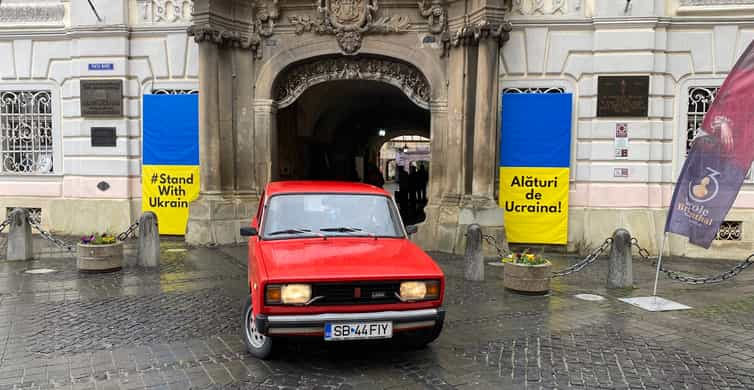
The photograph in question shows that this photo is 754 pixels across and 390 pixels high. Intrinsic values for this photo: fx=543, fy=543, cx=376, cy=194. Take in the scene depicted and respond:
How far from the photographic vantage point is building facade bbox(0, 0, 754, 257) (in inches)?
471

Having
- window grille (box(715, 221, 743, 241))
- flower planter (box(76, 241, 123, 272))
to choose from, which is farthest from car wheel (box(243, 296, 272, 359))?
window grille (box(715, 221, 743, 241))

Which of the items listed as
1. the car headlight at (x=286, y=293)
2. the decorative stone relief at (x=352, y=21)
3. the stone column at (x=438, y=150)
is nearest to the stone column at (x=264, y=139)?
the decorative stone relief at (x=352, y=21)

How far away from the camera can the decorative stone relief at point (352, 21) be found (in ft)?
41.5

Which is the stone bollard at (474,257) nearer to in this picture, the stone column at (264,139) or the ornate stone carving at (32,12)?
the stone column at (264,139)

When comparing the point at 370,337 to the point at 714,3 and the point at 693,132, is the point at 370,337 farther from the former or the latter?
the point at 714,3

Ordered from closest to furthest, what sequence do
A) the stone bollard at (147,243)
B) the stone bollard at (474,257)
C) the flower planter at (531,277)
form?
1. the flower planter at (531,277)
2. the stone bollard at (474,257)
3. the stone bollard at (147,243)

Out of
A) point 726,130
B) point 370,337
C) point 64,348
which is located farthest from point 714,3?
point 64,348

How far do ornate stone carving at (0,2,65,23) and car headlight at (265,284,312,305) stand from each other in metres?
12.6

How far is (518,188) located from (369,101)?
9.06m

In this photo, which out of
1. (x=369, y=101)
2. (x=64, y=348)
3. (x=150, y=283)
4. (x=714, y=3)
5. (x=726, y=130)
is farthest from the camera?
(x=369, y=101)

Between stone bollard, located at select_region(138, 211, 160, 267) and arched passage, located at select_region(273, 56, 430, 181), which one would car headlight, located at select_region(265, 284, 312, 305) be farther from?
arched passage, located at select_region(273, 56, 430, 181)

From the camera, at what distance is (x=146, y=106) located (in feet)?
44.4

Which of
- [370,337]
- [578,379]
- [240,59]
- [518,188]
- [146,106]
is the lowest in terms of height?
[578,379]

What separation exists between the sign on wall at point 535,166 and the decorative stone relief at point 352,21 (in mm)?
3176
